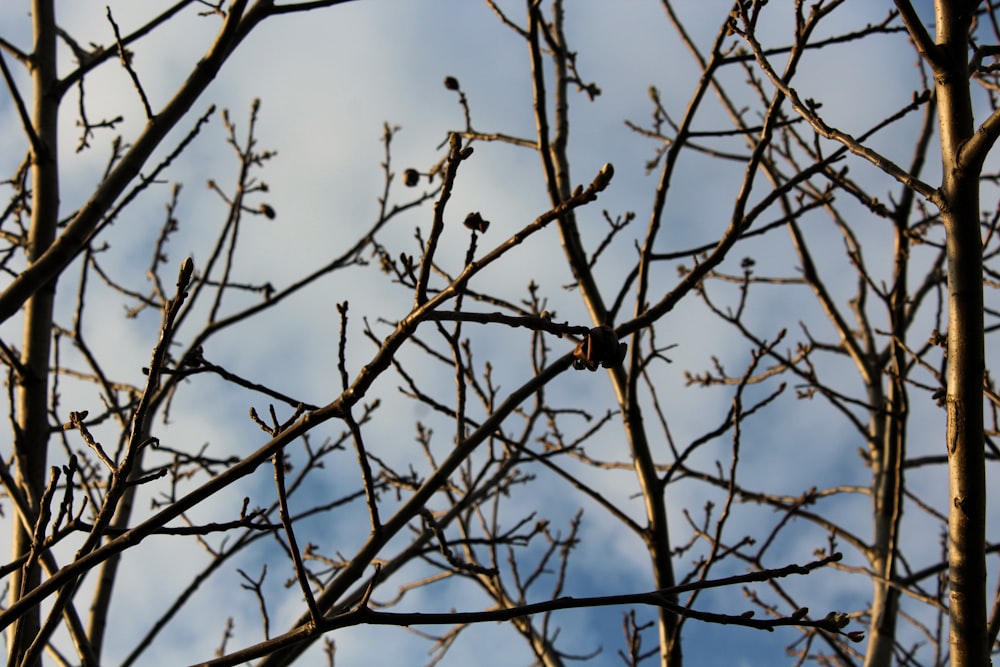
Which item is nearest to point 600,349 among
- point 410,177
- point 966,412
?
point 966,412

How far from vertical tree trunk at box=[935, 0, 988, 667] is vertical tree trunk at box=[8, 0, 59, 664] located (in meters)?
2.54

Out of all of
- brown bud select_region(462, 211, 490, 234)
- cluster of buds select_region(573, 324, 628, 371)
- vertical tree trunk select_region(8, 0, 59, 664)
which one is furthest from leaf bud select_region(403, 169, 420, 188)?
cluster of buds select_region(573, 324, 628, 371)

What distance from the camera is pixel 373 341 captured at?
221cm

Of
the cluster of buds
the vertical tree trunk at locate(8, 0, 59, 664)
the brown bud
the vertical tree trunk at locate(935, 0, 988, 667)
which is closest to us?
the cluster of buds

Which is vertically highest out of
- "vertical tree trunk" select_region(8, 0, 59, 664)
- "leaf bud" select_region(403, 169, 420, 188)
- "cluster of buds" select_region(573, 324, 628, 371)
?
"leaf bud" select_region(403, 169, 420, 188)

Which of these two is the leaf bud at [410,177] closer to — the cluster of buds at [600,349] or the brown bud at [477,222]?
the brown bud at [477,222]

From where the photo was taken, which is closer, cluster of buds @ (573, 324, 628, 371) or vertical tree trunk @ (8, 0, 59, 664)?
cluster of buds @ (573, 324, 628, 371)

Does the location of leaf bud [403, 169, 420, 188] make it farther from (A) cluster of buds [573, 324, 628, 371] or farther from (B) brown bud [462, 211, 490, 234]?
(A) cluster of buds [573, 324, 628, 371]

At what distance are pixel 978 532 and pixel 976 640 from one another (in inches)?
9.0

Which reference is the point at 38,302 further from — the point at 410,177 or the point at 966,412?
the point at 966,412

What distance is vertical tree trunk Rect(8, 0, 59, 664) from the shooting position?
106 inches

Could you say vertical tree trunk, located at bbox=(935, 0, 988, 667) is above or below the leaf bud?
below

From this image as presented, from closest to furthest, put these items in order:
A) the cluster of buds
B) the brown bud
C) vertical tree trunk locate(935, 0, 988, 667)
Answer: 1. the cluster of buds
2. the brown bud
3. vertical tree trunk locate(935, 0, 988, 667)

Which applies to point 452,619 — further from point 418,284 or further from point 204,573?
point 204,573
